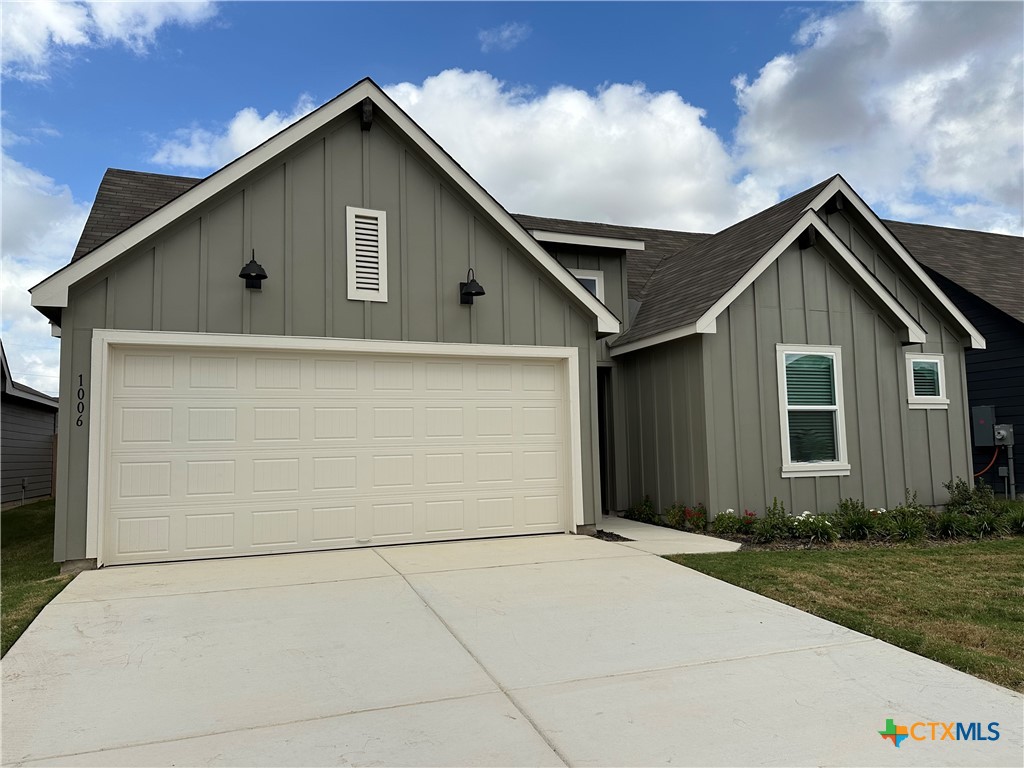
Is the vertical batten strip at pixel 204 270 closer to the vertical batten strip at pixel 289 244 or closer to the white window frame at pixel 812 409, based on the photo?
the vertical batten strip at pixel 289 244

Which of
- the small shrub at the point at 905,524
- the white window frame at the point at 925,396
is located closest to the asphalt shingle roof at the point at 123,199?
the small shrub at the point at 905,524

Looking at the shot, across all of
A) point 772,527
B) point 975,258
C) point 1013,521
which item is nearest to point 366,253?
point 772,527

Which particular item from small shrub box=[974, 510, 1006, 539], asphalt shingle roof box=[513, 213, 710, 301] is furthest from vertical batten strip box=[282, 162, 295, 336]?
small shrub box=[974, 510, 1006, 539]

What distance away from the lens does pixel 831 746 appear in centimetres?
303

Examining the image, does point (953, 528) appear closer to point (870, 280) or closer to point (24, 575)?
point (870, 280)

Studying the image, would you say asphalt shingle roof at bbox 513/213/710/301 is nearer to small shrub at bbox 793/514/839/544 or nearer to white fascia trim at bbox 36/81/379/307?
white fascia trim at bbox 36/81/379/307

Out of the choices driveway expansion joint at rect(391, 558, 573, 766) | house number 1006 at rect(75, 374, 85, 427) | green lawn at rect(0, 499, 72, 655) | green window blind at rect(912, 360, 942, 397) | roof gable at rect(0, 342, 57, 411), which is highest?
roof gable at rect(0, 342, 57, 411)

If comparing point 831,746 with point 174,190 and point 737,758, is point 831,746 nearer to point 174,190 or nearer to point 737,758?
point 737,758

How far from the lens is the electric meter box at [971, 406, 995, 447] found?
1334 cm

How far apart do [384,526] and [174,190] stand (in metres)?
6.43

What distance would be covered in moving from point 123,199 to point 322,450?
5261 millimetres

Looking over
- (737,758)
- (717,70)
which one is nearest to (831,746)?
(737,758)

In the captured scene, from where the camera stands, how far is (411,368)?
28.0 ft

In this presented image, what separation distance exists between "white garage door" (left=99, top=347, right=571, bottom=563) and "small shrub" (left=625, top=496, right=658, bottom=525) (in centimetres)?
194
